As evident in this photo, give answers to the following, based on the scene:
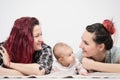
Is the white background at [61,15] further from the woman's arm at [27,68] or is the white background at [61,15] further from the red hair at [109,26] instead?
the woman's arm at [27,68]

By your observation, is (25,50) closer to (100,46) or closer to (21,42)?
(21,42)

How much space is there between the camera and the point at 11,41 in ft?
5.79

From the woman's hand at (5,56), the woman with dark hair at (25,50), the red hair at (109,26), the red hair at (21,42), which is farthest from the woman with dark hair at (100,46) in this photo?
the woman's hand at (5,56)

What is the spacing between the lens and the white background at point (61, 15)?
5.81 ft

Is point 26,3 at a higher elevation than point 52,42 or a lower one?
higher

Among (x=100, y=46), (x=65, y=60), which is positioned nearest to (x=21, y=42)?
(x=65, y=60)

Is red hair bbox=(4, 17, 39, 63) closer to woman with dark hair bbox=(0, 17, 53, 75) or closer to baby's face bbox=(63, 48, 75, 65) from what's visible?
woman with dark hair bbox=(0, 17, 53, 75)

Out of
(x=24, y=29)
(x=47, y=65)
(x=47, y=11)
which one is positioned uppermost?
(x=47, y=11)

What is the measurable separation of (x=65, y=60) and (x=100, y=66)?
25cm

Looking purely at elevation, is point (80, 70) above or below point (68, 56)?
below

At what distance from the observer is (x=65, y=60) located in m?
1.73

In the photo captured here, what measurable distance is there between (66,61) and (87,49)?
17cm

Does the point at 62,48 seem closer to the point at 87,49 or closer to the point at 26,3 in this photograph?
the point at 87,49

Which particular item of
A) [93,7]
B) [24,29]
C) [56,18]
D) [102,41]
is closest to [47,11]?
[56,18]
